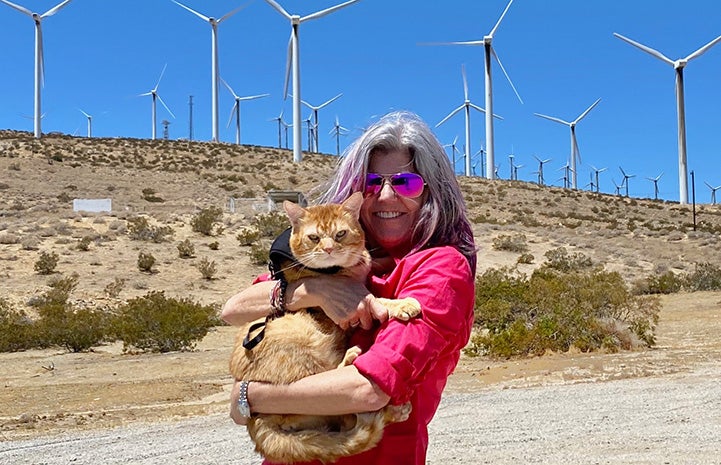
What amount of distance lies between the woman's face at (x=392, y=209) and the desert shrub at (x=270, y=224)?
38.3 meters

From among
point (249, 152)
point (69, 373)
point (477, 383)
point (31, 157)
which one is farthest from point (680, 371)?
point (249, 152)

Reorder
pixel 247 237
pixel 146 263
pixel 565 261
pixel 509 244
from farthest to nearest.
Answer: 1. pixel 509 244
2. pixel 247 237
3. pixel 565 261
4. pixel 146 263

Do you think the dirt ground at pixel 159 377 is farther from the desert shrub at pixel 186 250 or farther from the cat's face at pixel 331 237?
the desert shrub at pixel 186 250

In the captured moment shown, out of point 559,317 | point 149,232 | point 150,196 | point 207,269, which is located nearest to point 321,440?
point 559,317

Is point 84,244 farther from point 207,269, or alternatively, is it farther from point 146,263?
point 207,269

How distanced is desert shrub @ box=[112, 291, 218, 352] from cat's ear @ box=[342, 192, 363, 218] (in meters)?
19.9

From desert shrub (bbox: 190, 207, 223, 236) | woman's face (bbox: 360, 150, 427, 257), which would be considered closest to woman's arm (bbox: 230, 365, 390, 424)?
woman's face (bbox: 360, 150, 427, 257)

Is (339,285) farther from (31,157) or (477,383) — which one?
(31,157)

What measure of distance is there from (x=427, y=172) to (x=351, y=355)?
0.95 meters

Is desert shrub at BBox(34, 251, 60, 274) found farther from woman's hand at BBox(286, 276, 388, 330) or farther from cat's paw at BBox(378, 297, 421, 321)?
cat's paw at BBox(378, 297, 421, 321)

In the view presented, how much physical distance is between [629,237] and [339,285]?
52.8 meters

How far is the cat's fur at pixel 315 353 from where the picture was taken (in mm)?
3115

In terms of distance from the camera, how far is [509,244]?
43.2 metres

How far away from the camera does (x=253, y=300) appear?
3746mm
